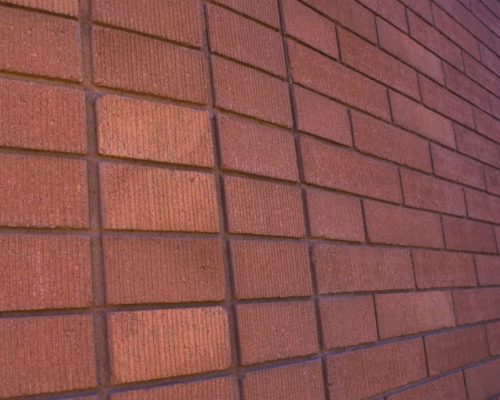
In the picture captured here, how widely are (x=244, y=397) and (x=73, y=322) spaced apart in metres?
0.45

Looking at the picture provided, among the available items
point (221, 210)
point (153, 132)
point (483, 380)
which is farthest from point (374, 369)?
point (153, 132)

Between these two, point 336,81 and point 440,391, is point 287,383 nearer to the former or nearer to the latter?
point 440,391

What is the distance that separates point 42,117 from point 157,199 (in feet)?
0.94

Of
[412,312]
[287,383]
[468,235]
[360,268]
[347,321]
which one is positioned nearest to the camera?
[287,383]

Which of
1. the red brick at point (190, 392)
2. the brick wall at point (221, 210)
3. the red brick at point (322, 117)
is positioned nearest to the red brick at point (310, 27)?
the brick wall at point (221, 210)

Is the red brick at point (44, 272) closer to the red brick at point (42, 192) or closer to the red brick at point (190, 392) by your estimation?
the red brick at point (42, 192)

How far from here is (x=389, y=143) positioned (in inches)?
80.0

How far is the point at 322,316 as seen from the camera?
5.07 ft

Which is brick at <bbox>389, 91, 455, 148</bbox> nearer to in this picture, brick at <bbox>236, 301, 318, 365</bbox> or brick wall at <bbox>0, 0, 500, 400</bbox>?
brick wall at <bbox>0, 0, 500, 400</bbox>

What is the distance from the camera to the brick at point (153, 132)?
1.18 metres

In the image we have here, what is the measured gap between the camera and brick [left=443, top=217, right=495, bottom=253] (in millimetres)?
2301

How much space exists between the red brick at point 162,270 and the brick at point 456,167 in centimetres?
136

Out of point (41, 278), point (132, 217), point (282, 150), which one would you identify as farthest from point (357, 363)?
point (41, 278)

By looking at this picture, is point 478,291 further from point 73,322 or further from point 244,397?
point 73,322
